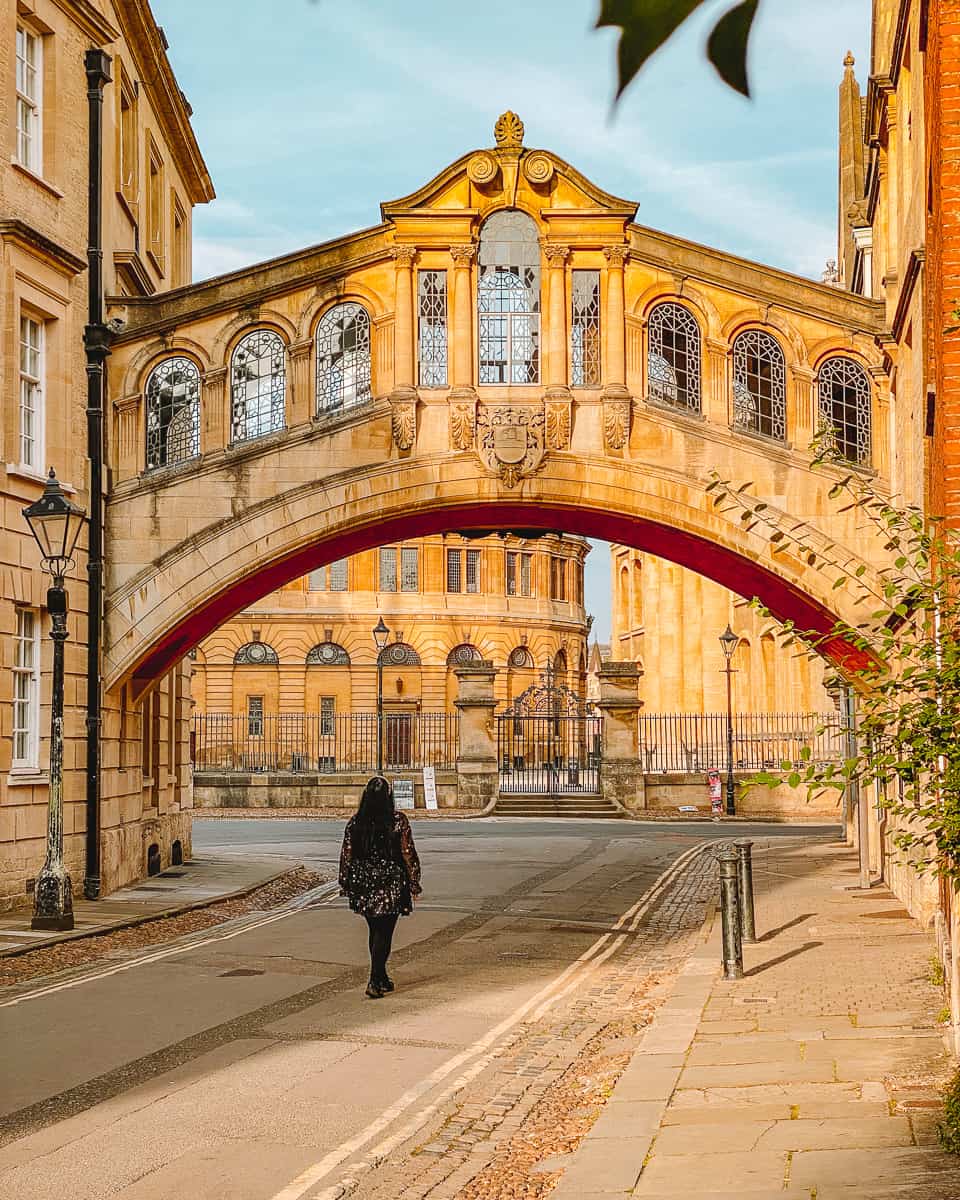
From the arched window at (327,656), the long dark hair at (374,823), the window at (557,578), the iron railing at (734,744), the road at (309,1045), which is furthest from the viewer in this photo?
the window at (557,578)

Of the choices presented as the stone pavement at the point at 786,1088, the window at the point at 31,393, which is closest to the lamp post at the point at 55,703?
the window at the point at 31,393

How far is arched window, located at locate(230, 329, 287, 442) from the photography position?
75.8ft

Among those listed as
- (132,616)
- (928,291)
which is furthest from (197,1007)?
(132,616)

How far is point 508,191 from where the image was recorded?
2259 centimetres

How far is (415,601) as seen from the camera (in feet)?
257

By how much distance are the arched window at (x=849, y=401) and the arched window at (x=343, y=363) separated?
6449 millimetres

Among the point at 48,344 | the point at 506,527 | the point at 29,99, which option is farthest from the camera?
the point at 506,527

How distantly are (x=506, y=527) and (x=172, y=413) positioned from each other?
5500 millimetres

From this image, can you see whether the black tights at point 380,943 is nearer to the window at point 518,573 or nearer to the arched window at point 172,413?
the arched window at point 172,413

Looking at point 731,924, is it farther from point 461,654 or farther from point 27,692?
point 461,654

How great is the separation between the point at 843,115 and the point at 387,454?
21.8 m

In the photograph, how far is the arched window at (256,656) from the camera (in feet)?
244

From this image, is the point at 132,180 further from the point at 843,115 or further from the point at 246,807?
the point at 246,807

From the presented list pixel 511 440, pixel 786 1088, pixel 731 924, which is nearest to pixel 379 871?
pixel 731 924
